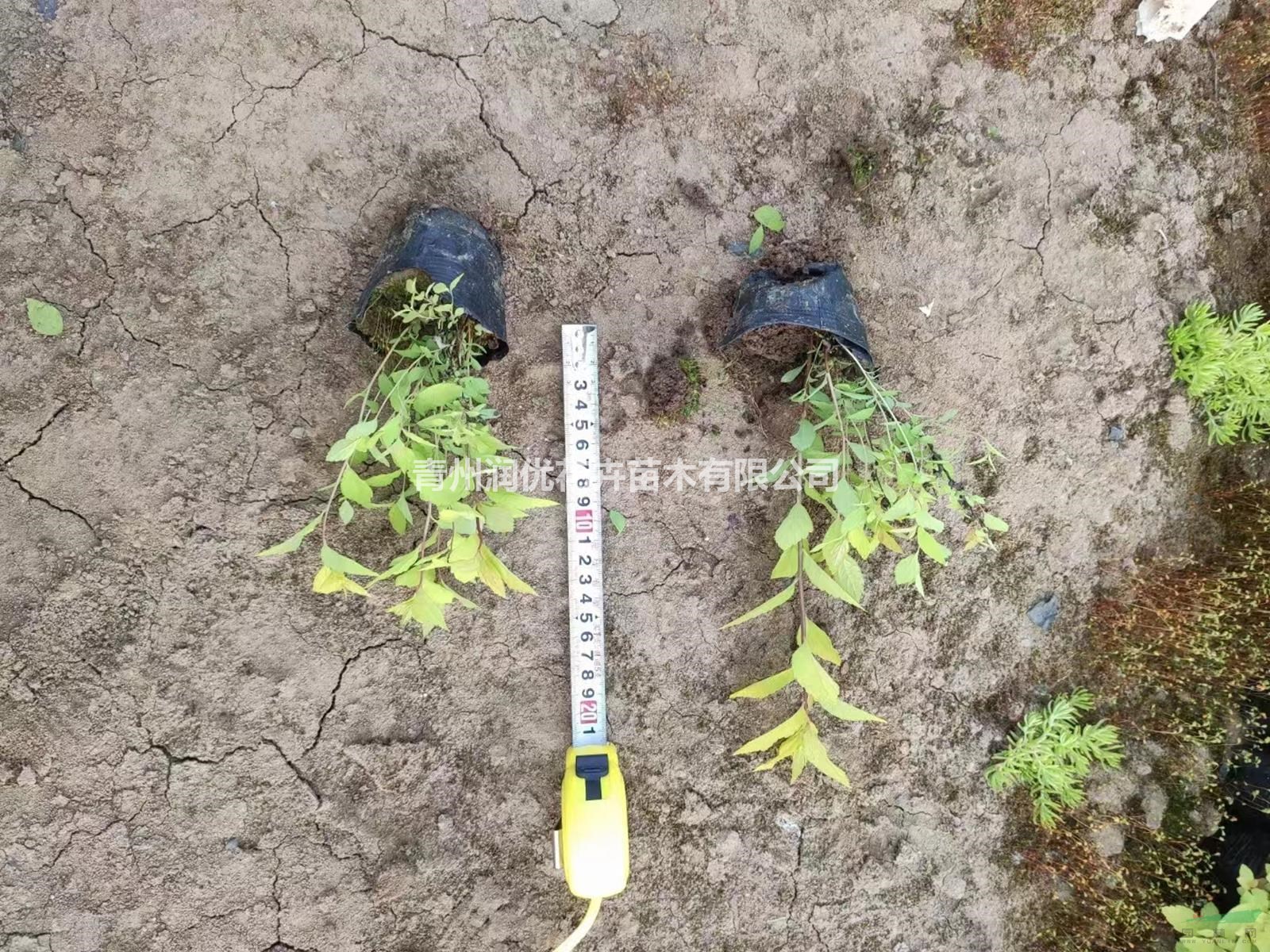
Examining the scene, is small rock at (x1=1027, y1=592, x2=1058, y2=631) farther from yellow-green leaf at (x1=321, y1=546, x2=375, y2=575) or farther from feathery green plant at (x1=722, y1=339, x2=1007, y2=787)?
yellow-green leaf at (x1=321, y1=546, x2=375, y2=575)

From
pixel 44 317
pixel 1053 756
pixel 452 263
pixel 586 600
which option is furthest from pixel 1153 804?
pixel 44 317

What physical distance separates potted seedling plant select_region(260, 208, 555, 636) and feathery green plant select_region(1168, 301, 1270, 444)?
2.30 m

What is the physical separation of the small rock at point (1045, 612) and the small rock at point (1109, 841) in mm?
760

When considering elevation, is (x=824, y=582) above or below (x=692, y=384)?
below

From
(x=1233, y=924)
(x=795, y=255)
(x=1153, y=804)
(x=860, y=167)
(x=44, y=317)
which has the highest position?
(x=860, y=167)

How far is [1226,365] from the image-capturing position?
8.09 feet

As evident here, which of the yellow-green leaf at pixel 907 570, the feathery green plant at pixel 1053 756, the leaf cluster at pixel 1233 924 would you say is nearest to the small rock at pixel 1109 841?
the feathery green plant at pixel 1053 756

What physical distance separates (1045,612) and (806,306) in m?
1.42

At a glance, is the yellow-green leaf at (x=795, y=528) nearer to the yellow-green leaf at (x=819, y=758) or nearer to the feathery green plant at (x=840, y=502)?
the feathery green plant at (x=840, y=502)

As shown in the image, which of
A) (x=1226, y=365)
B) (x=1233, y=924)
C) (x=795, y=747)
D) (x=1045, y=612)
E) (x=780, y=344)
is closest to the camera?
(x=1233, y=924)

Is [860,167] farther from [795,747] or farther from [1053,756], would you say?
[1053,756]

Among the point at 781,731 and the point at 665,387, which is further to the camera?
the point at 665,387

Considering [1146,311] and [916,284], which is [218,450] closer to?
[916,284]

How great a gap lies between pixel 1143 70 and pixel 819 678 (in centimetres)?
236
